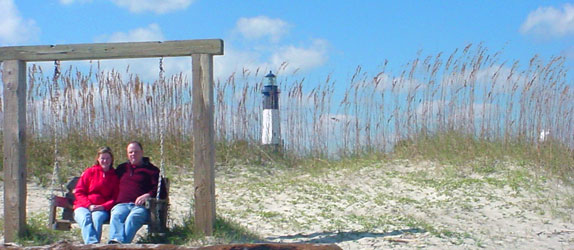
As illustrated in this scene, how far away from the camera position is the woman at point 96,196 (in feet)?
19.8

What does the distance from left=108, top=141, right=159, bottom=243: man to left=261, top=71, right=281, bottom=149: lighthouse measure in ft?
14.7

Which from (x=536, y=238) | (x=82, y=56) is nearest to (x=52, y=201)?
(x=82, y=56)

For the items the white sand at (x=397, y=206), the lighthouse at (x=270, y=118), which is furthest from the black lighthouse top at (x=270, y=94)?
the white sand at (x=397, y=206)

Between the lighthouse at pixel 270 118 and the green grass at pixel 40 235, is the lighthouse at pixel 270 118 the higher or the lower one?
the higher one

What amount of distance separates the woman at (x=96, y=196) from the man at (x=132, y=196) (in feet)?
0.35

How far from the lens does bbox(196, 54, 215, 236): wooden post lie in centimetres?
628

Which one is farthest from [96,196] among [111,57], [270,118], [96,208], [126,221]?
[270,118]

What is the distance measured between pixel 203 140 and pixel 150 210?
0.81 metres

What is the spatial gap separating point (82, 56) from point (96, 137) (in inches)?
166

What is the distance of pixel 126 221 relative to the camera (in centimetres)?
595

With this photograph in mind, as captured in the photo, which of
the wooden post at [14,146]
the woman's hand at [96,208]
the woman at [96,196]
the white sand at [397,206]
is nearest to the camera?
the woman at [96,196]

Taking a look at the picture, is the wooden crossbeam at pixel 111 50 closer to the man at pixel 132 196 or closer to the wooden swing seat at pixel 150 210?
the man at pixel 132 196

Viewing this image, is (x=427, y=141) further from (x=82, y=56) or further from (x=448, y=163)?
(x=82, y=56)

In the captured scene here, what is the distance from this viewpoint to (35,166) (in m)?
9.80
